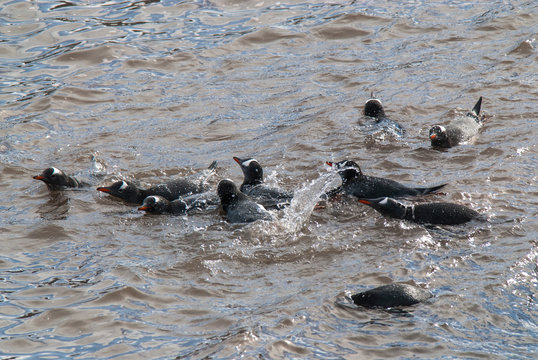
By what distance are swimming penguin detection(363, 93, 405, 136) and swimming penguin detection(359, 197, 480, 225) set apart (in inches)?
102

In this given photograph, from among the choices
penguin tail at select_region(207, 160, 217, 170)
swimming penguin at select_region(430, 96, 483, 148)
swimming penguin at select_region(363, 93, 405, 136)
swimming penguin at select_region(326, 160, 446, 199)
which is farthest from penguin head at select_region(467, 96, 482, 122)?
penguin tail at select_region(207, 160, 217, 170)

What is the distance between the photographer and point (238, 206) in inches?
322

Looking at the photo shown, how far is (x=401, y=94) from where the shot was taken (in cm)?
1198

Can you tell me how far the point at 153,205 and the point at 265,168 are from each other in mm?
1914

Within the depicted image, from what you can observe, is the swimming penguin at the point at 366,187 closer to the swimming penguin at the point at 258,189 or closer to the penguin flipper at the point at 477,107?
the swimming penguin at the point at 258,189

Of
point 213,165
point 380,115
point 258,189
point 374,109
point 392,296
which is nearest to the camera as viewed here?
point 392,296

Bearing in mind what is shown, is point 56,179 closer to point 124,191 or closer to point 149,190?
point 124,191

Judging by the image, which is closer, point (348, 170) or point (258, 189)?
point (258, 189)

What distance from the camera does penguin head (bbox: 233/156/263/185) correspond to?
9039mm

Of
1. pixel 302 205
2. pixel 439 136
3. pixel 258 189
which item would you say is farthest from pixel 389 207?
pixel 439 136

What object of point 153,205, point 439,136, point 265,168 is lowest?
point 265,168

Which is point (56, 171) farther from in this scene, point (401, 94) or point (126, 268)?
point (401, 94)

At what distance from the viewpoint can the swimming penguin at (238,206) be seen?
7953mm

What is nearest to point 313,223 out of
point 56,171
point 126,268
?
point 126,268
